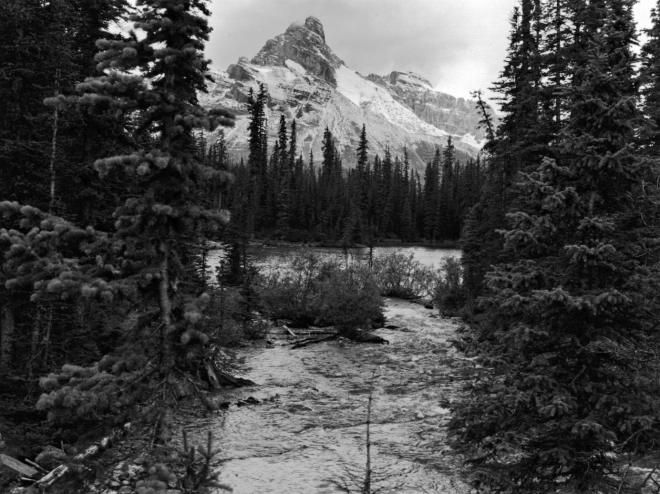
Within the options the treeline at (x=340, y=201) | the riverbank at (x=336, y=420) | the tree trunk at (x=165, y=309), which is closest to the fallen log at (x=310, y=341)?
the riverbank at (x=336, y=420)

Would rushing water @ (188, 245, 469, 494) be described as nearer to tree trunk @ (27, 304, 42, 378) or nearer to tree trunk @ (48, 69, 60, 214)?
tree trunk @ (27, 304, 42, 378)

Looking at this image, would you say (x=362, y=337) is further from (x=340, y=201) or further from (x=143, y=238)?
(x=340, y=201)

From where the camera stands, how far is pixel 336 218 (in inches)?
3514

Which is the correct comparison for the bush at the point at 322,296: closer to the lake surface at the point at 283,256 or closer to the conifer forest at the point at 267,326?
the conifer forest at the point at 267,326

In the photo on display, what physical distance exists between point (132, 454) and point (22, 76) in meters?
15.4

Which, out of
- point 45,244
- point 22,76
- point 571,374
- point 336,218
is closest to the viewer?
point 45,244

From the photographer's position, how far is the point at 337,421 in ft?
47.7

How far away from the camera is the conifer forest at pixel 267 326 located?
5.14 m

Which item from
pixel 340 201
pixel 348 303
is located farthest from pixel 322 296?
pixel 340 201

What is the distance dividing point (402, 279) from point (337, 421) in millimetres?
24781

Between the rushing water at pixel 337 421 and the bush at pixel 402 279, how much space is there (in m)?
14.0

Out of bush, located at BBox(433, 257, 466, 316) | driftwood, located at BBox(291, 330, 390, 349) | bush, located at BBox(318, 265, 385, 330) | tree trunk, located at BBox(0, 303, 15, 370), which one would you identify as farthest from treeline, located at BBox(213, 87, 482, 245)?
tree trunk, located at BBox(0, 303, 15, 370)

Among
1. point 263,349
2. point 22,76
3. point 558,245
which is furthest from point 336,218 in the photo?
point 558,245

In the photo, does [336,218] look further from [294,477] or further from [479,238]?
[294,477]
